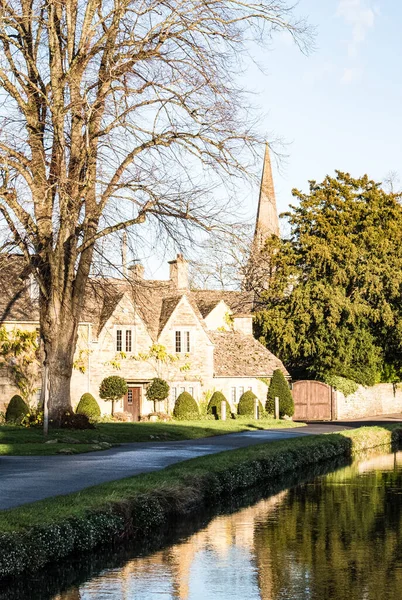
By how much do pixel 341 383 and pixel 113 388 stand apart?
16449mm

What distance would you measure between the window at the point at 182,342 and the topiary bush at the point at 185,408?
10.7 ft

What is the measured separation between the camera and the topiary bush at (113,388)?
50.6m

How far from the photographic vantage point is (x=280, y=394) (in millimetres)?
55656

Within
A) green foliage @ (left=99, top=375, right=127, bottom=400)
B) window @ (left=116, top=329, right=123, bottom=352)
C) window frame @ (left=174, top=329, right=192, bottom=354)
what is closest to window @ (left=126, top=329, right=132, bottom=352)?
window @ (left=116, top=329, right=123, bottom=352)

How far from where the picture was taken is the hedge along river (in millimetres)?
13195

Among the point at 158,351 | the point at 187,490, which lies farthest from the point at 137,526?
the point at 158,351

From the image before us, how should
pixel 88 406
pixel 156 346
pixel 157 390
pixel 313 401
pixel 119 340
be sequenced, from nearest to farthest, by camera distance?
pixel 88 406 → pixel 157 390 → pixel 119 340 → pixel 156 346 → pixel 313 401

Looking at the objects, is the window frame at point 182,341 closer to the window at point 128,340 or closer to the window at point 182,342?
the window at point 182,342

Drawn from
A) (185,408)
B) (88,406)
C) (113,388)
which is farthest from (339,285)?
(88,406)

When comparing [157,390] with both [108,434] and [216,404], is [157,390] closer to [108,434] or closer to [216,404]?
[216,404]

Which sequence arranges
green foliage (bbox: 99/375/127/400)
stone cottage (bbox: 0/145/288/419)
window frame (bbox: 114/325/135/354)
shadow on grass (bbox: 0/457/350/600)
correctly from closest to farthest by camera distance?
1. shadow on grass (bbox: 0/457/350/600)
2. stone cottage (bbox: 0/145/288/419)
3. green foliage (bbox: 99/375/127/400)
4. window frame (bbox: 114/325/135/354)

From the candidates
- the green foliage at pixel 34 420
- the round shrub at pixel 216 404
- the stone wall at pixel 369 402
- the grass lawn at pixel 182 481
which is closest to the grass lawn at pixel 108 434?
the green foliage at pixel 34 420

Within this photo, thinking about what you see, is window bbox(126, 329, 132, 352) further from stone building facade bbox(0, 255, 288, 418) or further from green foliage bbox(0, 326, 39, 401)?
green foliage bbox(0, 326, 39, 401)

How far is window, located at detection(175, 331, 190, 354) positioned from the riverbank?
25.3m
